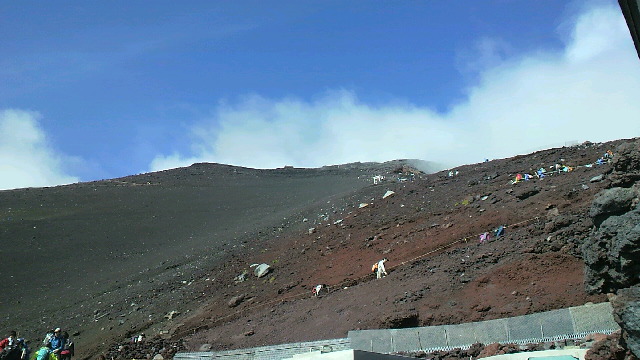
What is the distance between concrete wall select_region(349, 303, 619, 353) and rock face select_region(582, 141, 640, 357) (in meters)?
0.54

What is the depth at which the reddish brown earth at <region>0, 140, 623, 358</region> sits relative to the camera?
12.8m

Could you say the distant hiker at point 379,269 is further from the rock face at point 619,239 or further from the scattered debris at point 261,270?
the rock face at point 619,239

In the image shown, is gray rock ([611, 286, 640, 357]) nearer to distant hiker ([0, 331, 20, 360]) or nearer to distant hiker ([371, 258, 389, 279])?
distant hiker ([0, 331, 20, 360])

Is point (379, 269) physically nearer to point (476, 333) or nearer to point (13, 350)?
point (476, 333)

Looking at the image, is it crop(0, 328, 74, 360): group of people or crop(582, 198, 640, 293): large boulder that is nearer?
crop(582, 198, 640, 293): large boulder

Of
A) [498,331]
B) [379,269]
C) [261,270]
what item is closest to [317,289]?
[379,269]

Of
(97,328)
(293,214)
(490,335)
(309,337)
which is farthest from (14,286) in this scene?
(490,335)

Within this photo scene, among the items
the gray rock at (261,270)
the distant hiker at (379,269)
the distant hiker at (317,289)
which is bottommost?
the distant hiker at (317,289)

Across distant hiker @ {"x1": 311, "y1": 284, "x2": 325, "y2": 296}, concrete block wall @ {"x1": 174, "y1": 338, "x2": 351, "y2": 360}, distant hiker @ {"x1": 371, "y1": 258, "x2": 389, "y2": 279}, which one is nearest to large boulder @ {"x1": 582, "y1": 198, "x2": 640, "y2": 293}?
concrete block wall @ {"x1": 174, "y1": 338, "x2": 351, "y2": 360}

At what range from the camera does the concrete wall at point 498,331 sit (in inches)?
377

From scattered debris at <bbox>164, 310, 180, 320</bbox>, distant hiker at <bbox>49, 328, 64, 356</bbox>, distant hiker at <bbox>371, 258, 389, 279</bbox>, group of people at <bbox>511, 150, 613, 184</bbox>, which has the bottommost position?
distant hiker at <bbox>49, 328, 64, 356</bbox>

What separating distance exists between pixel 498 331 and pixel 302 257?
A: 11.9m

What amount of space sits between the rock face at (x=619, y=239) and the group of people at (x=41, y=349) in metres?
9.68

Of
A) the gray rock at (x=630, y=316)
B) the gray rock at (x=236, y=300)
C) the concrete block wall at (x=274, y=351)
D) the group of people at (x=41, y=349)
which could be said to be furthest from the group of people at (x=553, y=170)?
the gray rock at (x=630, y=316)
